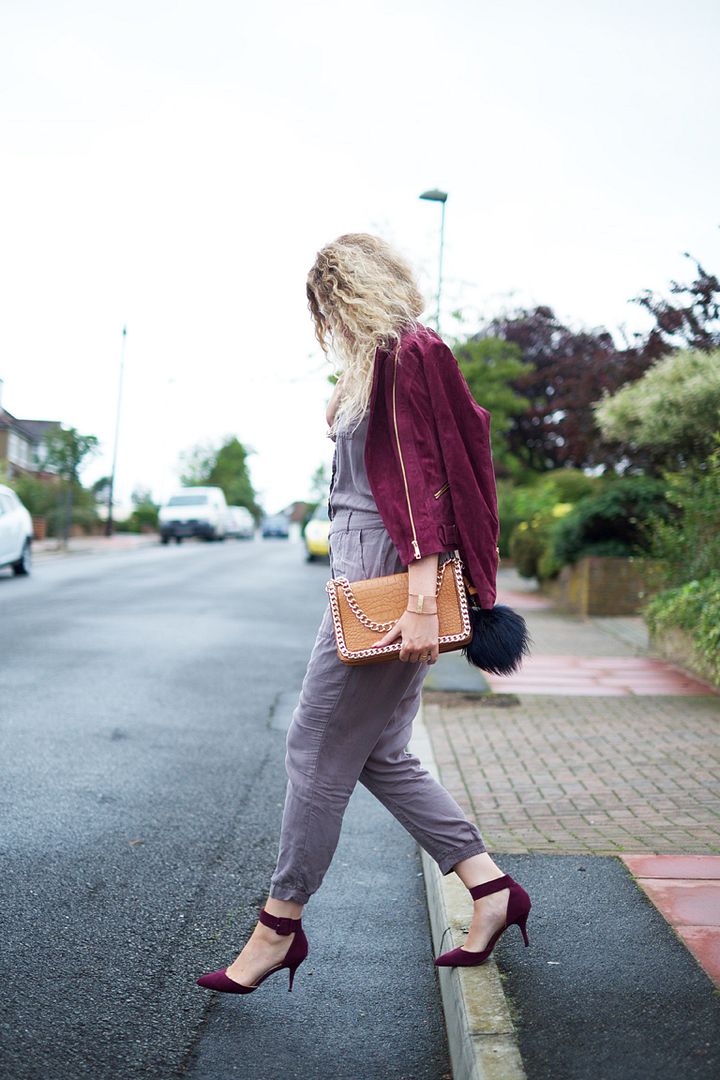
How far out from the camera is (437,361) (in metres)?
2.72

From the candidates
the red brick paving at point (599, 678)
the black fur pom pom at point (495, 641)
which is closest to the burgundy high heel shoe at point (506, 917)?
the black fur pom pom at point (495, 641)

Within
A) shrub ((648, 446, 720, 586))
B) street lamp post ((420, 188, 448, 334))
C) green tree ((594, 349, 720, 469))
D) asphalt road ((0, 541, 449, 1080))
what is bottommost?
asphalt road ((0, 541, 449, 1080))

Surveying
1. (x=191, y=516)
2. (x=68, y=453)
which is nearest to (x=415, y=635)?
(x=68, y=453)

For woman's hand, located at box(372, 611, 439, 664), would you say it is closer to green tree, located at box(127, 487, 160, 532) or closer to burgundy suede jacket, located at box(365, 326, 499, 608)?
burgundy suede jacket, located at box(365, 326, 499, 608)

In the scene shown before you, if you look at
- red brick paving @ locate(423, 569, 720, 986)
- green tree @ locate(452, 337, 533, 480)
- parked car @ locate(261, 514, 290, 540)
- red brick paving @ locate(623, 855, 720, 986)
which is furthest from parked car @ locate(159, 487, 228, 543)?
red brick paving @ locate(623, 855, 720, 986)

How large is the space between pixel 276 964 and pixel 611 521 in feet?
37.4

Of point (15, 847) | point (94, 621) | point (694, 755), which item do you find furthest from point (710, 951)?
point (94, 621)

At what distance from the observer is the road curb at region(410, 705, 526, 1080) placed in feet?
7.76

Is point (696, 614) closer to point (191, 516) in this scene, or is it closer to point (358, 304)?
point (358, 304)

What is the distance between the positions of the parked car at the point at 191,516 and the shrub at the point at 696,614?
31.9 m

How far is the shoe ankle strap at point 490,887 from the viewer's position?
9.64 ft

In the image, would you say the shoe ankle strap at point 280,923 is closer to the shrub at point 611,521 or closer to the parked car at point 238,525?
the shrub at point 611,521

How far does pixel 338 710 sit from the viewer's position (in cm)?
279

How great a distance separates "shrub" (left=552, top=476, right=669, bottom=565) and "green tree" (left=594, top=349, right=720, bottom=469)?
510 mm
